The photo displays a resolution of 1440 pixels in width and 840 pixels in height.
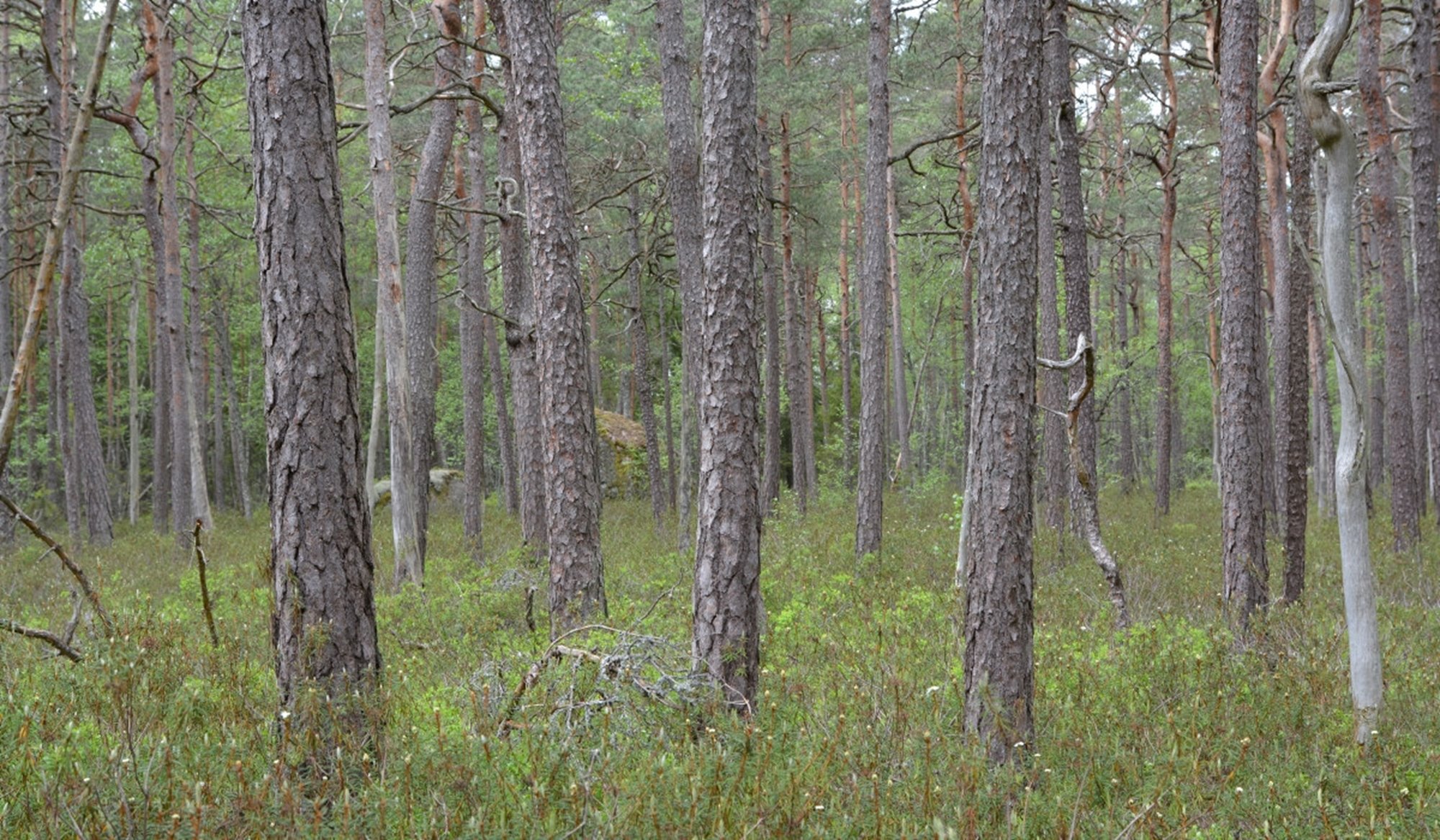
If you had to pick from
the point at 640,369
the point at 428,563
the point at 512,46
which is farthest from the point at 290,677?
the point at 640,369

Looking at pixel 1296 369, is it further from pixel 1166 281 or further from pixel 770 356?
pixel 1166 281

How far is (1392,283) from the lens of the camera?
517 inches

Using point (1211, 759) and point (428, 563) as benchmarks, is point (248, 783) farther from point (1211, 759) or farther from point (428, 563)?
point (428, 563)

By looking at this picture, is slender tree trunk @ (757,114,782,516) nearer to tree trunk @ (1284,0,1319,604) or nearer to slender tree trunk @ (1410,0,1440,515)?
tree trunk @ (1284,0,1319,604)

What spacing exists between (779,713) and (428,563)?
29.1 feet

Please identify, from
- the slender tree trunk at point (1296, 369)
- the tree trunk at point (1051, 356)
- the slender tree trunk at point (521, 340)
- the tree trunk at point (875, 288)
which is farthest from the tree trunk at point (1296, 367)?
the slender tree trunk at point (521, 340)

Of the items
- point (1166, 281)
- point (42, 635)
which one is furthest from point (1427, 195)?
point (42, 635)

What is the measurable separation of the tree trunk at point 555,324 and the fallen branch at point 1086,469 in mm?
3664

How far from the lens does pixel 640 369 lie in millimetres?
18578

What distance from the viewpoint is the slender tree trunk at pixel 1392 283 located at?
11.3 meters

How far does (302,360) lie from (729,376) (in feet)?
7.24

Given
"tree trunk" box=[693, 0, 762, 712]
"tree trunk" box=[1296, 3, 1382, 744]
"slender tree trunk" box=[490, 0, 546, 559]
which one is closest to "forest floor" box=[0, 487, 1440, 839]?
"tree trunk" box=[693, 0, 762, 712]

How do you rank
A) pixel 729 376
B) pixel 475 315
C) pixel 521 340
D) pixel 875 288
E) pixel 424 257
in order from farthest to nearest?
pixel 475 315, pixel 875 288, pixel 424 257, pixel 521 340, pixel 729 376

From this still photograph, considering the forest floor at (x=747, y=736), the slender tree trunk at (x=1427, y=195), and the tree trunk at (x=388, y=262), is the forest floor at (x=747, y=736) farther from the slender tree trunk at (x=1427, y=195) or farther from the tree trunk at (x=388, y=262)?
the slender tree trunk at (x=1427, y=195)
